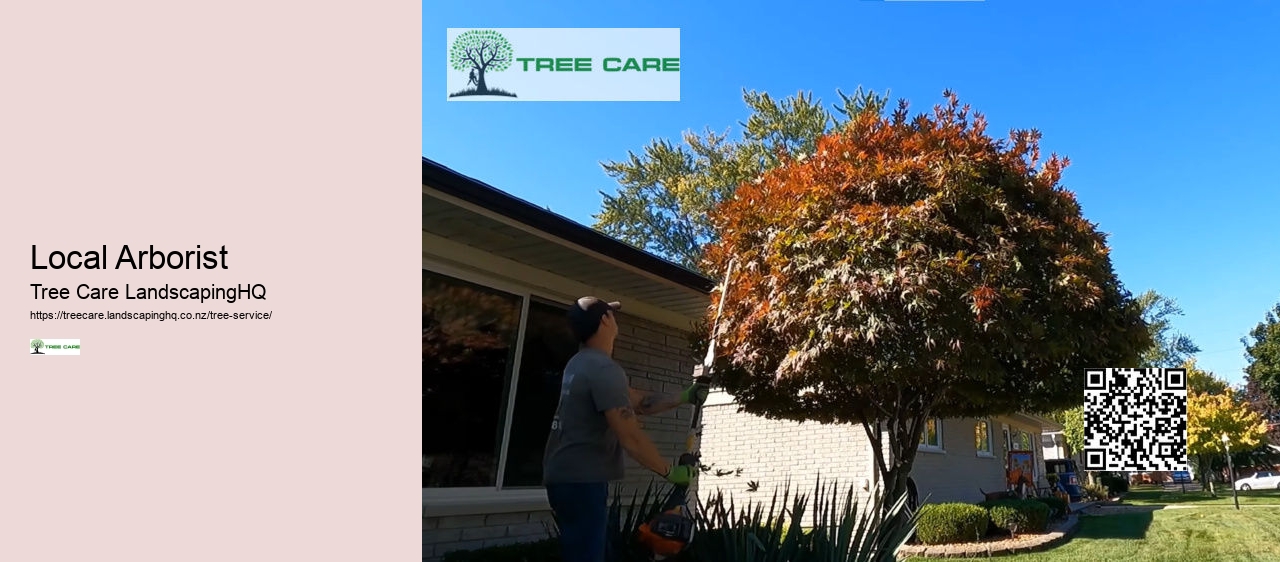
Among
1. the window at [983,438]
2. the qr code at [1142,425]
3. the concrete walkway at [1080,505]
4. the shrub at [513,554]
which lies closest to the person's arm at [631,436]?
the shrub at [513,554]

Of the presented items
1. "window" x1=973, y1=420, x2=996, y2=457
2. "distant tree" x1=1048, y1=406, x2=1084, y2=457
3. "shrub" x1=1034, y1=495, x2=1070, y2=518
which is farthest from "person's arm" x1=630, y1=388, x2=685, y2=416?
"distant tree" x1=1048, y1=406, x2=1084, y2=457

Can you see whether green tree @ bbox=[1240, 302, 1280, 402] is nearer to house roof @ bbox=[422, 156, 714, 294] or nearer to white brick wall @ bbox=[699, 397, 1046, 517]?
white brick wall @ bbox=[699, 397, 1046, 517]

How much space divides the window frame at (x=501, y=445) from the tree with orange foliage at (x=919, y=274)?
1.44m

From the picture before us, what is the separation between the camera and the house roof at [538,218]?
4.10 meters

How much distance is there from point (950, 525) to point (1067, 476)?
17768 mm

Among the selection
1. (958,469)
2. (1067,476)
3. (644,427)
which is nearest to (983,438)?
(958,469)

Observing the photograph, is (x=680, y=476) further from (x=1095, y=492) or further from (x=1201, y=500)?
(x=1201, y=500)

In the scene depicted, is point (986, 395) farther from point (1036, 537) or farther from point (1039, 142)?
point (1036, 537)

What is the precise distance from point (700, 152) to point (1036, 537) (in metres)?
19.0

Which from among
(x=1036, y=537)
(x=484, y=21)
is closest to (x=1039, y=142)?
(x=484, y=21)

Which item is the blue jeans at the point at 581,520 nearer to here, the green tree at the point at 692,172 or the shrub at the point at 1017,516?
the shrub at the point at 1017,516

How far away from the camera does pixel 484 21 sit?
20.5ft

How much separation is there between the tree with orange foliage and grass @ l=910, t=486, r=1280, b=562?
5.30 meters
